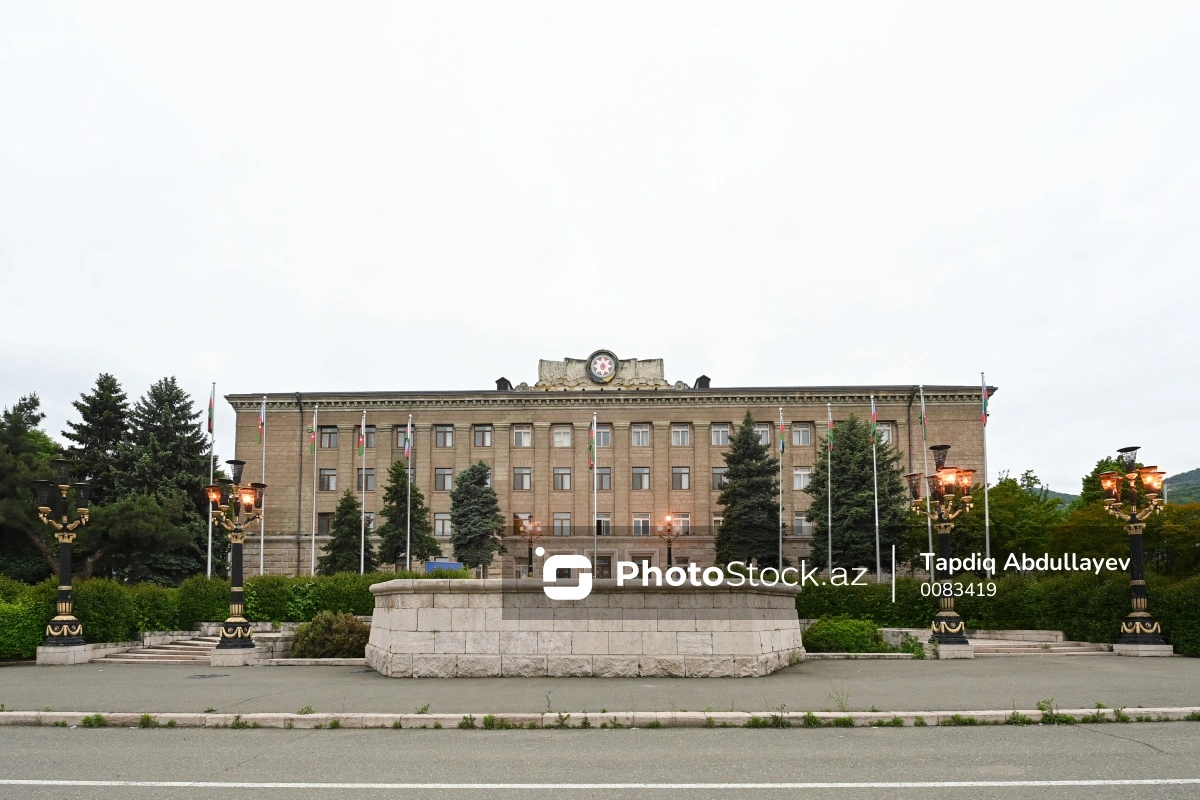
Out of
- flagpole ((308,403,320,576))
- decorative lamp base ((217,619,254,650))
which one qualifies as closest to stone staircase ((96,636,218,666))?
decorative lamp base ((217,619,254,650))

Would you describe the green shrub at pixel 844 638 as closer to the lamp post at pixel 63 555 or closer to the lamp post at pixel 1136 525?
the lamp post at pixel 1136 525

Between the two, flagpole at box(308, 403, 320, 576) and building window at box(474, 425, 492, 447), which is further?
building window at box(474, 425, 492, 447)

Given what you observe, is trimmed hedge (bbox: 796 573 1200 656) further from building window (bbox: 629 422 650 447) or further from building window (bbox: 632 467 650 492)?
building window (bbox: 629 422 650 447)

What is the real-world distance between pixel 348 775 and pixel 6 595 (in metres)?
22.1

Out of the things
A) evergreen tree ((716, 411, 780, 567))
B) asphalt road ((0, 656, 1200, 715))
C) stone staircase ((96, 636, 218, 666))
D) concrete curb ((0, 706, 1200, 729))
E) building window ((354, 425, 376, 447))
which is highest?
building window ((354, 425, 376, 447))

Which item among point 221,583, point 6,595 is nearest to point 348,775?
point 6,595

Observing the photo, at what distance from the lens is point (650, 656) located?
1555 cm

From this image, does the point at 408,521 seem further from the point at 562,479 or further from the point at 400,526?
the point at 562,479

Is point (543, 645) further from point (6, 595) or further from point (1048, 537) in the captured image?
point (1048, 537)

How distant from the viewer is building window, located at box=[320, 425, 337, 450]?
64.8 metres

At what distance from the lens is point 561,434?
213 feet

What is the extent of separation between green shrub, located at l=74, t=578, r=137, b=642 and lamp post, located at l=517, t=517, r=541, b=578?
36550 mm

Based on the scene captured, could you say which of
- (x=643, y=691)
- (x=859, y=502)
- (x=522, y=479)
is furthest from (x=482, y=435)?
(x=643, y=691)

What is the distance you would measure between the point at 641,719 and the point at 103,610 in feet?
67.5
